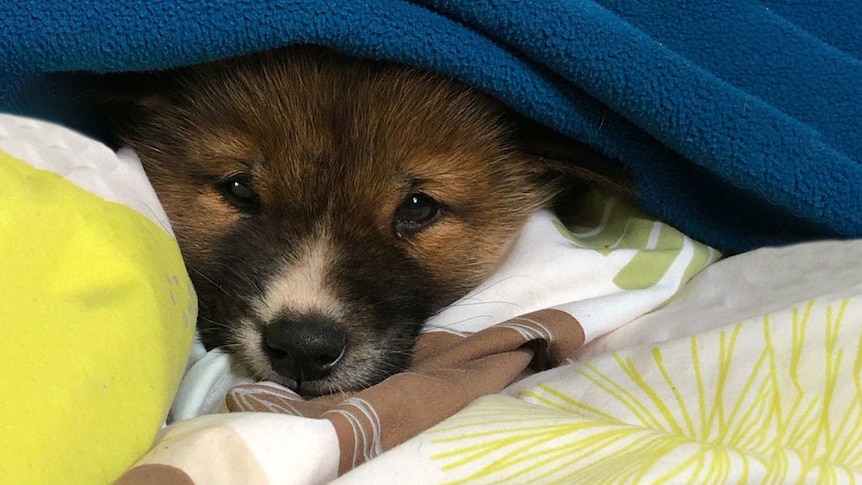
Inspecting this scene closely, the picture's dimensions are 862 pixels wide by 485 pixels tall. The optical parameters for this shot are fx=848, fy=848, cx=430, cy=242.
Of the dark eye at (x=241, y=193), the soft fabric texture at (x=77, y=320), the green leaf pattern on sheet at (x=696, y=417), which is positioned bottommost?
the soft fabric texture at (x=77, y=320)

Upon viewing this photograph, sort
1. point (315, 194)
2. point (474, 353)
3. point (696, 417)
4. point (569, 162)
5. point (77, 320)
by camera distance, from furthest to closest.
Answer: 1. point (569, 162)
2. point (315, 194)
3. point (474, 353)
4. point (696, 417)
5. point (77, 320)

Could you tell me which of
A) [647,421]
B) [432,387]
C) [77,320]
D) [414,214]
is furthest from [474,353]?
[77,320]

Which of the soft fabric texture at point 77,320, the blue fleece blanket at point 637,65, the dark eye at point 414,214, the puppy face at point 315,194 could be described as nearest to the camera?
the soft fabric texture at point 77,320

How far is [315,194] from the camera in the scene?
1.32m

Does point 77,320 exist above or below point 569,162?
below

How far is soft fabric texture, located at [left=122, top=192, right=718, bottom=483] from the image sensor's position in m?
0.77

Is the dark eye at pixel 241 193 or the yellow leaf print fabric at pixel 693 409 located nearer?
the yellow leaf print fabric at pixel 693 409

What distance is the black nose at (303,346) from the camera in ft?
3.97

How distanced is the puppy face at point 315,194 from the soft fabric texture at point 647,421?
23 centimetres

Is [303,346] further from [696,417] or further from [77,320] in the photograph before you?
[696,417]

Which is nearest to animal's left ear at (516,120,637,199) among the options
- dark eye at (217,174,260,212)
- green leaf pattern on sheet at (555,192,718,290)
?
green leaf pattern on sheet at (555,192,718,290)

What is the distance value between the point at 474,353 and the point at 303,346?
0.26 meters

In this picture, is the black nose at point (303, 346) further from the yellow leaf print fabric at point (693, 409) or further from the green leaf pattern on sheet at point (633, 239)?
the green leaf pattern on sheet at point (633, 239)

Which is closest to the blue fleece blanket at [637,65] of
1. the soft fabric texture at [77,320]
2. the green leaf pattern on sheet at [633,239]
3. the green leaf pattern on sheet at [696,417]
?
the green leaf pattern on sheet at [633,239]
